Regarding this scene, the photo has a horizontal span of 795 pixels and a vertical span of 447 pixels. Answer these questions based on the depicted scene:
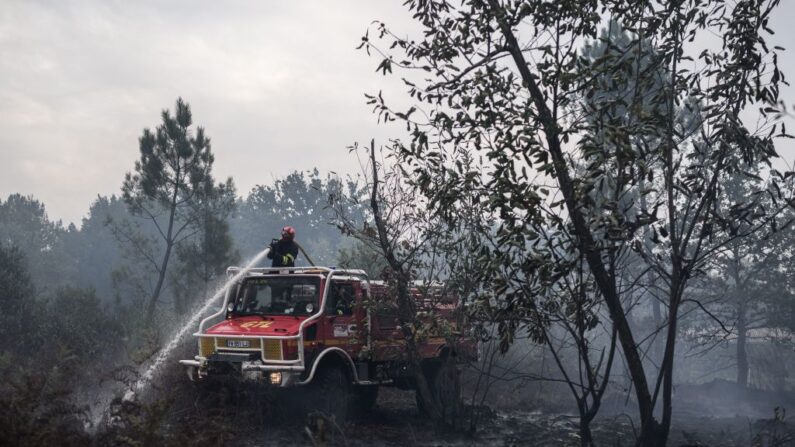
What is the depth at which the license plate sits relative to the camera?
10.4 metres

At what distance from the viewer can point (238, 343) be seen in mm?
10453

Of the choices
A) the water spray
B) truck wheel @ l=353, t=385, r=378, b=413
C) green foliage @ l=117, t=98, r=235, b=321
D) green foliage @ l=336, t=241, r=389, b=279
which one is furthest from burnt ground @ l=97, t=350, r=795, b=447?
green foliage @ l=117, t=98, r=235, b=321

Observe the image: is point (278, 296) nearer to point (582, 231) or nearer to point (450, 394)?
point (450, 394)

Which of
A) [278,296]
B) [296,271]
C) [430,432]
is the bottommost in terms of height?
[430,432]

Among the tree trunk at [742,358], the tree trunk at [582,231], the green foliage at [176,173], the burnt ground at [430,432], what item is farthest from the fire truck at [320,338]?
the tree trunk at [742,358]

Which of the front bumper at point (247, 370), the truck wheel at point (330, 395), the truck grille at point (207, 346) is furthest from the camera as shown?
the truck grille at point (207, 346)

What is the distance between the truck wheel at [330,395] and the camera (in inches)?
412

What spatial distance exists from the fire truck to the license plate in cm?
1

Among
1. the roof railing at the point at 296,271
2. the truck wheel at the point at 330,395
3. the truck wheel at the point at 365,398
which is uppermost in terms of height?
the roof railing at the point at 296,271

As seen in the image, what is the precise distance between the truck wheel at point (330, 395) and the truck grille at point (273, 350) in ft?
2.53

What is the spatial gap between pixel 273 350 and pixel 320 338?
77 centimetres

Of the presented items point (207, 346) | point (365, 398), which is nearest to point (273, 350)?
point (207, 346)

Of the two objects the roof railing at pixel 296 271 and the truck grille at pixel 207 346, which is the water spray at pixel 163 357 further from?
the truck grille at pixel 207 346

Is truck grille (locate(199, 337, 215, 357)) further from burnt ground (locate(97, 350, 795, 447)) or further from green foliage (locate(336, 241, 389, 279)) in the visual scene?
green foliage (locate(336, 241, 389, 279))
